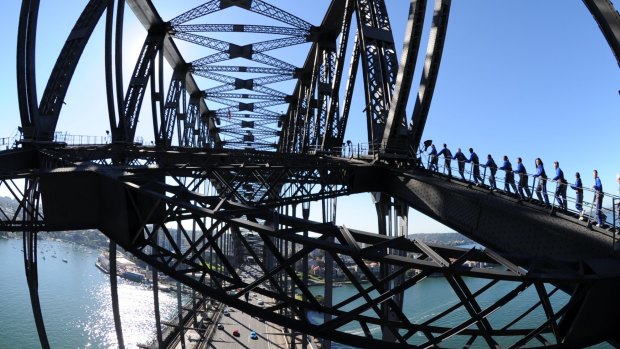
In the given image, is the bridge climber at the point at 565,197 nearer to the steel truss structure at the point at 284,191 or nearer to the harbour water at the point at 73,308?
the steel truss structure at the point at 284,191

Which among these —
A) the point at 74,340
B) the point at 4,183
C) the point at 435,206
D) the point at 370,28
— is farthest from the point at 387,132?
the point at 74,340

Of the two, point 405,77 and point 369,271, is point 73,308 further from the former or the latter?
point 369,271

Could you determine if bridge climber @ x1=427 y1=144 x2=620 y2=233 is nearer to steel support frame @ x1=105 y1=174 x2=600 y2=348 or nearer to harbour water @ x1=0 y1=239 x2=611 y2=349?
steel support frame @ x1=105 y1=174 x2=600 y2=348

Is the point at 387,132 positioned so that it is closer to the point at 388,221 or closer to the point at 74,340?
the point at 388,221

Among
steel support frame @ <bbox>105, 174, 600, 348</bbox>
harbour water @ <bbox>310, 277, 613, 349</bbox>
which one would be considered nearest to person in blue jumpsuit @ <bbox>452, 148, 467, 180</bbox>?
steel support frame @ <bbox>105, 174, 600, 348</bbox>

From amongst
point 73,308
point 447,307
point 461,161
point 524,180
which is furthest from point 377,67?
point 73,308

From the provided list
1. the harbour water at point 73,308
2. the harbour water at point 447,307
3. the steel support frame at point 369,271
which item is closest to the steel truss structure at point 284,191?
the steel support frame at point 369,271
